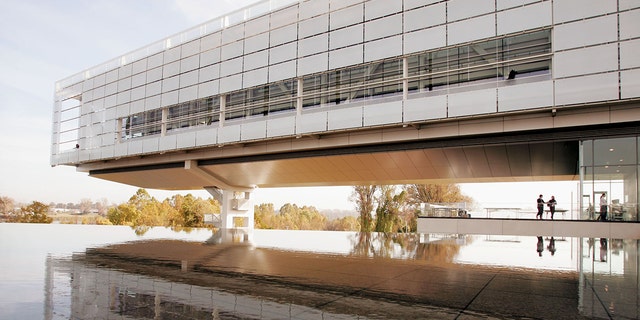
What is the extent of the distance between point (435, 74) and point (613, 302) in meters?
19.7

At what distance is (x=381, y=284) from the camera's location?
8.63 m

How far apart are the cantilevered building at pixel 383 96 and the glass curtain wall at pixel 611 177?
69 mm

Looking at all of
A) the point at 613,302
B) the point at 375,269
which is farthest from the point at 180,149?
the point at 613,302

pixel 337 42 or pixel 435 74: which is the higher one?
pixel 337 42

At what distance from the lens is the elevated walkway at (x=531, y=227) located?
22547 mm

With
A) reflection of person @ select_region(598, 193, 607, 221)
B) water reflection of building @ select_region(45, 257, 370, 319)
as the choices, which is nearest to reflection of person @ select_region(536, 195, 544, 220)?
reflection of person @ select_region(598, 193, 607, 221)

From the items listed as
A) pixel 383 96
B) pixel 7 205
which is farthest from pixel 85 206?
pixel 383 96

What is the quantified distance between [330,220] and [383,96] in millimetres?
79409

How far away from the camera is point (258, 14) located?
112ft

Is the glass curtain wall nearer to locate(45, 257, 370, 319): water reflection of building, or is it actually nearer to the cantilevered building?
the cantilevered building

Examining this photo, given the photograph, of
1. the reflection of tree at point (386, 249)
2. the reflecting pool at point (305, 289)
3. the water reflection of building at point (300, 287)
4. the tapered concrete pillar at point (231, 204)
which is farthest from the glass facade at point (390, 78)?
the reflecting pool at point (305, 289)

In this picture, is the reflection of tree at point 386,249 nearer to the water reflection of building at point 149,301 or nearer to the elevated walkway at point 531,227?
the water reflection of building at point 149,301

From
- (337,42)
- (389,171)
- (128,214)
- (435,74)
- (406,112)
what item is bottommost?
(128,214)

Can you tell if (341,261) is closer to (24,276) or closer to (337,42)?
(24,276)
